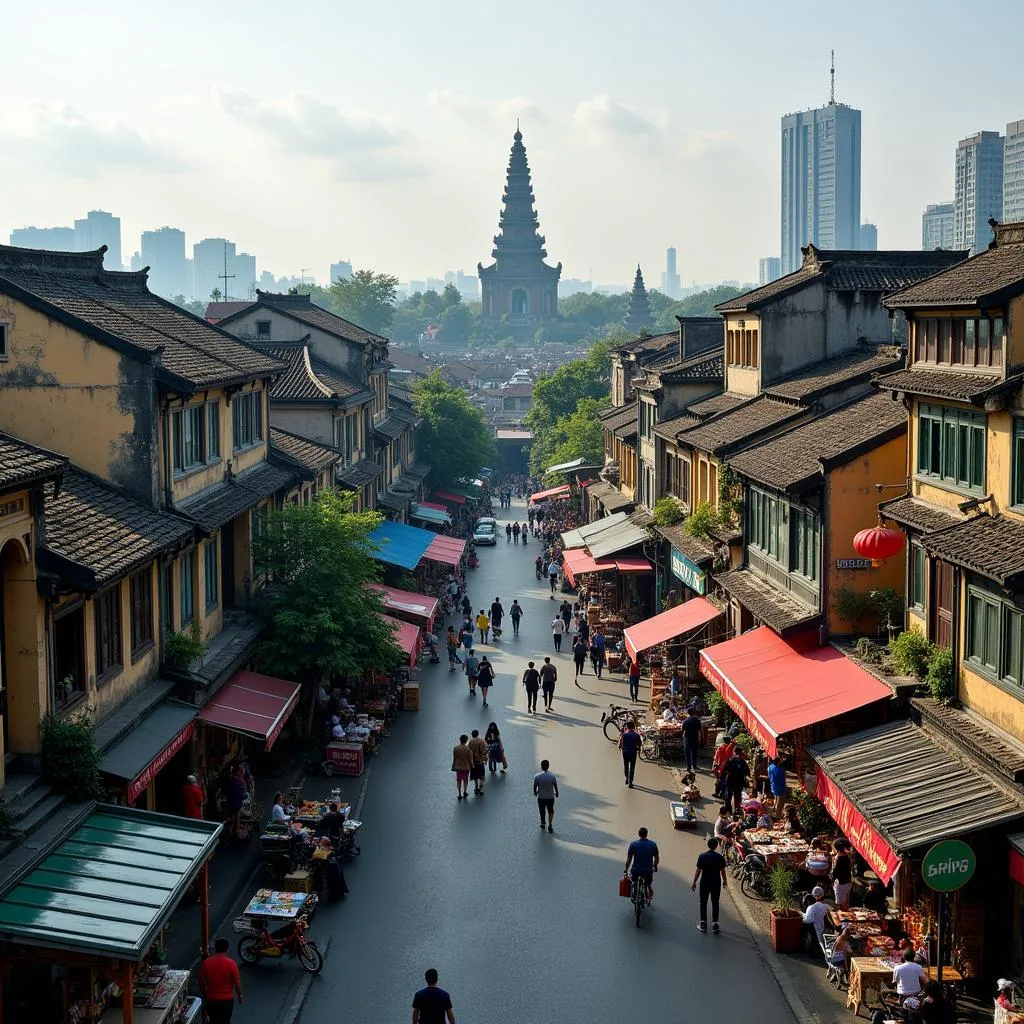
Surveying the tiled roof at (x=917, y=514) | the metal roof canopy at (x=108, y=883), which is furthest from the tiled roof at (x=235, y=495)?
the tiled roof at (x=917, y=514)

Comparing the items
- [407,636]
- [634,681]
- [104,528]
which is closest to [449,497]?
Result: [634,681]

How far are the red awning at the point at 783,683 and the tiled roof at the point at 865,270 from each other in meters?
11.9

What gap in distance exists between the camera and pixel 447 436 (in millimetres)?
78188

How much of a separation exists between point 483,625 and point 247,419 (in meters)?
16.1

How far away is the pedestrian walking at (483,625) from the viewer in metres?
48.2

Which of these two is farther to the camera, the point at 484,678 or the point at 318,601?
the point at 484,678

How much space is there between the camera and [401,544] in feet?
160

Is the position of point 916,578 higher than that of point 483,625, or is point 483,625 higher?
point 916,578

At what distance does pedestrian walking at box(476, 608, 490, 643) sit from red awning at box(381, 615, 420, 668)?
27.5ft

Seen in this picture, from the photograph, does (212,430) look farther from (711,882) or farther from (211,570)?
(711,882)

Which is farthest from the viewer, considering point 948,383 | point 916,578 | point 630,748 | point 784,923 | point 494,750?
point 494,750

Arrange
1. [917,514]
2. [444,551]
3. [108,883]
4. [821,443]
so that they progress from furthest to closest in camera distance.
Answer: [444,551] → [821,443] → [917,514] → [108,883]

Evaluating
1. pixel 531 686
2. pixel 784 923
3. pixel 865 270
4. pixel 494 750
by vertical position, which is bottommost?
pixel 784 923

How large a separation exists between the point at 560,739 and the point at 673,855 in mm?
9410
